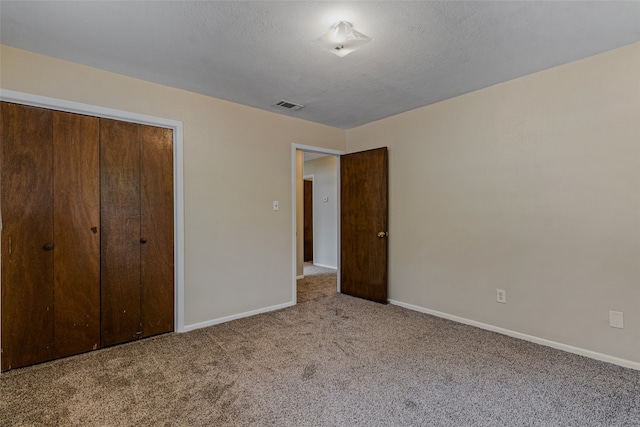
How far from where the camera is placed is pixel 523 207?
111 inches

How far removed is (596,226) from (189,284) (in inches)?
140

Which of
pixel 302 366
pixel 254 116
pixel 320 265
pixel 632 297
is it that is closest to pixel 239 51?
pixel 254 116

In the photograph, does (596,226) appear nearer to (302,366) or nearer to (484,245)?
(484,245)

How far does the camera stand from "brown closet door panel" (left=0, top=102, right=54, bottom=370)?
90.4 inches

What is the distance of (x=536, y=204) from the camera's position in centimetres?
274

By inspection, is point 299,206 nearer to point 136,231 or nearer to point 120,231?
point 136,231

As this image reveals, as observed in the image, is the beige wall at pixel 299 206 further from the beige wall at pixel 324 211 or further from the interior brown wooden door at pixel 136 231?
the interior brown wooden door at pixel 136 231

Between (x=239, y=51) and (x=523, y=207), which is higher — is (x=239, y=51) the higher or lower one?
the higher one

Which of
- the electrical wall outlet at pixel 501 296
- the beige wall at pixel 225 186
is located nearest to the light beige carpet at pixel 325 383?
the electrical wall outlet at pixel 501 296

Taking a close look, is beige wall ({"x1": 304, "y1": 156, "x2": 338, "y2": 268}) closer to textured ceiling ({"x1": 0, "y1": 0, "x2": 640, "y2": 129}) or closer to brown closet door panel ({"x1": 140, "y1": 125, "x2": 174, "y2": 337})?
textured ceiling ({"x1": 0, "y1": 0, "x2": 640, "y2": 129})

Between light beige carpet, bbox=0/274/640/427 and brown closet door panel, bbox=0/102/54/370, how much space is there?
0.23 metres

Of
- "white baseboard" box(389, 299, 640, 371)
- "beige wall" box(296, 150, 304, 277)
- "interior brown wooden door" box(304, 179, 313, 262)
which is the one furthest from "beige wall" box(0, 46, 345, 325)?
"interior brown wooden door" box(304, 179, 313, 262)

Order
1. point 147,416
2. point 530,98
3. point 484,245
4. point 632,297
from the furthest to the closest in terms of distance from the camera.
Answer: point 484,245 < point 530,98 < point 632,297 < point 147,416

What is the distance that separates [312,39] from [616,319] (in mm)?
3032
